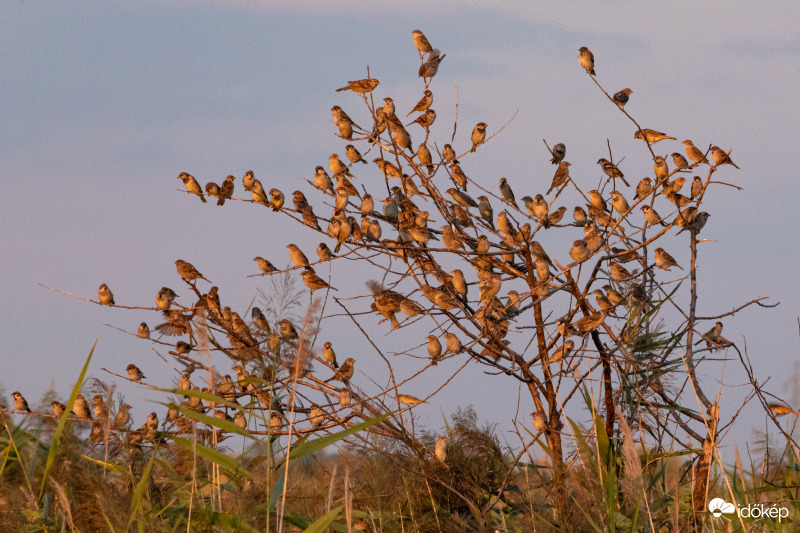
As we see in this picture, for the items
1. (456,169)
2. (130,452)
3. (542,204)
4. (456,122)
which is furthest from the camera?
(456,169)

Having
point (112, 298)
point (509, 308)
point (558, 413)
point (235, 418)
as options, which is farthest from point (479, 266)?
point (112, 298)

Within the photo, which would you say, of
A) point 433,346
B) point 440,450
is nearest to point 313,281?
point 433,346

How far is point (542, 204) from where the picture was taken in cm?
607

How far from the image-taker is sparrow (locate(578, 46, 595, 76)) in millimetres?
6941

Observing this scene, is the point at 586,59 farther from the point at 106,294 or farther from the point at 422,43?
the point at 106,294

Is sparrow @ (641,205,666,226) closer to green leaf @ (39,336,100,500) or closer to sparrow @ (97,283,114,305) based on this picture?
green leaf @ (39,336,100,500)

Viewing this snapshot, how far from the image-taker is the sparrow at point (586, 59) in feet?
22.8

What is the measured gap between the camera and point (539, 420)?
514 centimetres

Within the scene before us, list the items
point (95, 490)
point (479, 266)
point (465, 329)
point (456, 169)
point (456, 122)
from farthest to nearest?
point (456, 169)
point (456, 122)
point (479, 266)
point (465, 329)
point (95, 490)

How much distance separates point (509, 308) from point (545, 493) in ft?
4.34

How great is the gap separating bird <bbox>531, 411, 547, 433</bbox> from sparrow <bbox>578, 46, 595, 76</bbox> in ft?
10.6

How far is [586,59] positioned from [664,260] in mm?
1810

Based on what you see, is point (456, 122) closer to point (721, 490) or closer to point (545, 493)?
point (545, 493)

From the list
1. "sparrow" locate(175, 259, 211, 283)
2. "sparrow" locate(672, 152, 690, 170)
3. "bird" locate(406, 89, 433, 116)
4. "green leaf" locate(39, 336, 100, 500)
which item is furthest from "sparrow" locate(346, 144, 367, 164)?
"green leaf" locate(39, 336, 100, 500)
